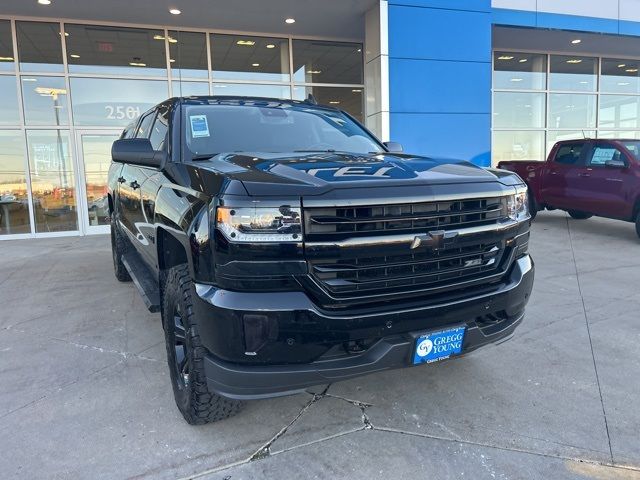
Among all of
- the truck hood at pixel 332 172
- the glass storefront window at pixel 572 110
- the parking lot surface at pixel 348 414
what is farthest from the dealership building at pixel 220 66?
the truck hood at pixel 332 172

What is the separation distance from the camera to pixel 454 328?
250 centimetres

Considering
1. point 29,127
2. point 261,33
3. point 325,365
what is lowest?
point 325,365

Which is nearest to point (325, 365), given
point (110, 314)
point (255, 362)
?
point (255, 362)

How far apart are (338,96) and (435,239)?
11004 millimetres

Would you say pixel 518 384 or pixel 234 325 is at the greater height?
pixel 234 325

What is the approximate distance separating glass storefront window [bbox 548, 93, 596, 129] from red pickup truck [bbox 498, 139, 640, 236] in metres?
6.30

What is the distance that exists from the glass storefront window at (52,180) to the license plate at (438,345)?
10716 mm

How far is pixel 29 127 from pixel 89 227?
2.50 metres

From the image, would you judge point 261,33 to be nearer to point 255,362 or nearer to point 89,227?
point 89,227

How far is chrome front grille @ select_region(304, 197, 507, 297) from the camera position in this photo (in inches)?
87.6

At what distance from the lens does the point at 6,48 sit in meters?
10.4

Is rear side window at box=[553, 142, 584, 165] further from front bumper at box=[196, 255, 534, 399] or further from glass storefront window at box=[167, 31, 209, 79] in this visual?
front bumper at box=[196, 255, 534, 399]

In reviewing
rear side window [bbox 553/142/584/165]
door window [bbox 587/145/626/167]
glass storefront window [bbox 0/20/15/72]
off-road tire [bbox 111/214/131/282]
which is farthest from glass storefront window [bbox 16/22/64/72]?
door window [bbox 587/145/626/167]

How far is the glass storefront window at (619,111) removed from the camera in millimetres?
16531
